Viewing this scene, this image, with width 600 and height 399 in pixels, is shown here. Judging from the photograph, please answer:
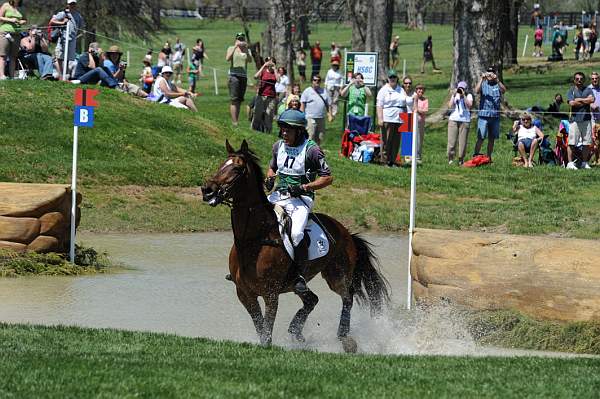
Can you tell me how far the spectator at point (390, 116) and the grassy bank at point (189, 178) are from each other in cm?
83

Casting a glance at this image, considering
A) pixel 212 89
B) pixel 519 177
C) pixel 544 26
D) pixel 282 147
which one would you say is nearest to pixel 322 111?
pixel 519 177

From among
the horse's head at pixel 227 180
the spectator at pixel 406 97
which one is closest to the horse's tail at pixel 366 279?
the horse's head at pixel 227 180

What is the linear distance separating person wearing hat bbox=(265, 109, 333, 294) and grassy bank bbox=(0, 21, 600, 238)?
26.4ft

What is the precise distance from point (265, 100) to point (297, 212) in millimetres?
17562

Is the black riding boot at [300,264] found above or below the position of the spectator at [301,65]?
below

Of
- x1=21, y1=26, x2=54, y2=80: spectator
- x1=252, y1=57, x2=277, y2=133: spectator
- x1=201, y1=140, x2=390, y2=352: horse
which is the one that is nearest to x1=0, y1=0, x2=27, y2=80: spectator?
x1=21, y1=26, x2=54, y2=80: spectator

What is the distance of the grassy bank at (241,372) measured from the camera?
7.66 metres

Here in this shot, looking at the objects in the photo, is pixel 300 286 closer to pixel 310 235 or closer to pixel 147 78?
pixel 310 235

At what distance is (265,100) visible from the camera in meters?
28.2

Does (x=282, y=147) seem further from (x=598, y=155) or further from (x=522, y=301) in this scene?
(x=598, y=155)

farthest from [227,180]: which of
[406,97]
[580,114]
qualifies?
[580,114]

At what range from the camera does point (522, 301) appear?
1110 centimetres

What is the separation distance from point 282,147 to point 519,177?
560 inches

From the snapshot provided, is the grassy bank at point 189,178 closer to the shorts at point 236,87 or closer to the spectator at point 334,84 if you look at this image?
the shorts at point 236,87
